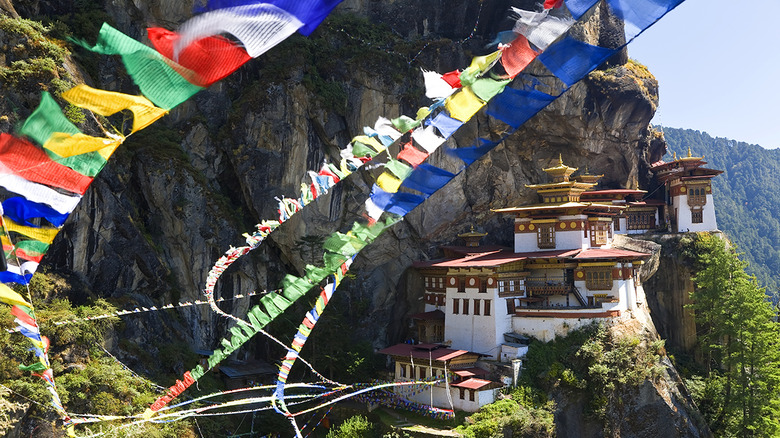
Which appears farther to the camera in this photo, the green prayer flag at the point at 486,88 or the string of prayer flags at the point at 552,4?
the green prayer flag at the point at 486,88

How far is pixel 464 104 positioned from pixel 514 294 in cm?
2084

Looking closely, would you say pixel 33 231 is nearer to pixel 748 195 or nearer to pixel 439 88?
pixel 439 88

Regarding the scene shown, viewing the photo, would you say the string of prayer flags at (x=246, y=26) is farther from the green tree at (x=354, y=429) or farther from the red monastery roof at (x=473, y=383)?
the red monastery roof at (x=473, y=383)

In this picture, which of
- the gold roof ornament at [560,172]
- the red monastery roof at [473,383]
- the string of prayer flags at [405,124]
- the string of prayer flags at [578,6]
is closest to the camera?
the string of prayer flags at [578,6]

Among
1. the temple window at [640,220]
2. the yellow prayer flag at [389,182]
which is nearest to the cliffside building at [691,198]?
the temple window at [640,220]

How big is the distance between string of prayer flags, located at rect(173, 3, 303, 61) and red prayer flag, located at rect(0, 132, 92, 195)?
9.22 feet

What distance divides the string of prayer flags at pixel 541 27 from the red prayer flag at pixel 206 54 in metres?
4.81

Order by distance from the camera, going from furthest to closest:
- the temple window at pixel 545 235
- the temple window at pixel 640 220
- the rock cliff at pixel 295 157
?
the temple window at pixel 640 220 → the temple window at pixel 545 235 → the rock cliff at pixel 295 157

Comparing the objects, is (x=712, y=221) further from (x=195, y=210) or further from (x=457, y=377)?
(x=195, y=210)

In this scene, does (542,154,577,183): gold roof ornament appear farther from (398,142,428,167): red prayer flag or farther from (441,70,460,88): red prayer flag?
(441,70,460,88): red prayer flag

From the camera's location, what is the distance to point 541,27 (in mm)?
9898

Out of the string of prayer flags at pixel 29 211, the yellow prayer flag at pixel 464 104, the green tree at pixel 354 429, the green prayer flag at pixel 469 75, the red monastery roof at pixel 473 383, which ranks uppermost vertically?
the green prayer flag at pixel 469 75

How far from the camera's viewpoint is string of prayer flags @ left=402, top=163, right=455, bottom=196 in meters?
12.6

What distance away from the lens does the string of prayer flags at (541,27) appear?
32.1 feet
